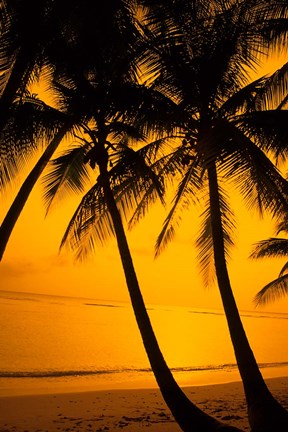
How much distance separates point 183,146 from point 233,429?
4.75m

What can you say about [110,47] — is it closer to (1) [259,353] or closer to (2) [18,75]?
(2) [18,75]

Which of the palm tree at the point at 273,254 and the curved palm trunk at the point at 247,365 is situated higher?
the palm tree at the point at 273,254

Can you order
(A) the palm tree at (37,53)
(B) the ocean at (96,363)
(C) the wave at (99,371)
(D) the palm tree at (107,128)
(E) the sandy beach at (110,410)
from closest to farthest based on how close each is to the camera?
(A) the palm tree at (37,53) → (D) the palm tree at (107,128) → (E) the sandy beach at (110,410) → (B) the ocean at (96,363) → (C) the wave at (99,371)

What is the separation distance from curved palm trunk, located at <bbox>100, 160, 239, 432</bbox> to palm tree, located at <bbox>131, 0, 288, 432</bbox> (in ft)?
2.88

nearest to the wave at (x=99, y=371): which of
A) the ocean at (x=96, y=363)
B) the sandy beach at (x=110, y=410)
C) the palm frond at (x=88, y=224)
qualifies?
the ocean at (x=96, y=363)

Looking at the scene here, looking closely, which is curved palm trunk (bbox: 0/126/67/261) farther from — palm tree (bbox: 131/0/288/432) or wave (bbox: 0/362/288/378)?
wave (bbox: 0/362/288/378)

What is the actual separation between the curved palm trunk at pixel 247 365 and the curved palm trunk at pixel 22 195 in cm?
271

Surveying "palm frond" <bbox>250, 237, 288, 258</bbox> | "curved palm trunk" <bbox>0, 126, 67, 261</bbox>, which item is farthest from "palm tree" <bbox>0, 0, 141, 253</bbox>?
"palm frond" <bbox>250, 237, 288, 258</bbox>

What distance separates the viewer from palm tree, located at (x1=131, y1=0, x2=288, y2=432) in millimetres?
7461

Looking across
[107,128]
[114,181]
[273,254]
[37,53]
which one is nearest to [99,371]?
[273,254]

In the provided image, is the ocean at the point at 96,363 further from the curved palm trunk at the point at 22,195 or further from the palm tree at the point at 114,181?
the curved palm trunk at the point at 22,195

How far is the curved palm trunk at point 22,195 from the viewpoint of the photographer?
7566 mm

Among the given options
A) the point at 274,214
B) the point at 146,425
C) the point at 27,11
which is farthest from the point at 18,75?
the point at 146,425

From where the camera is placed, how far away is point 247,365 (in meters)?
7.88
